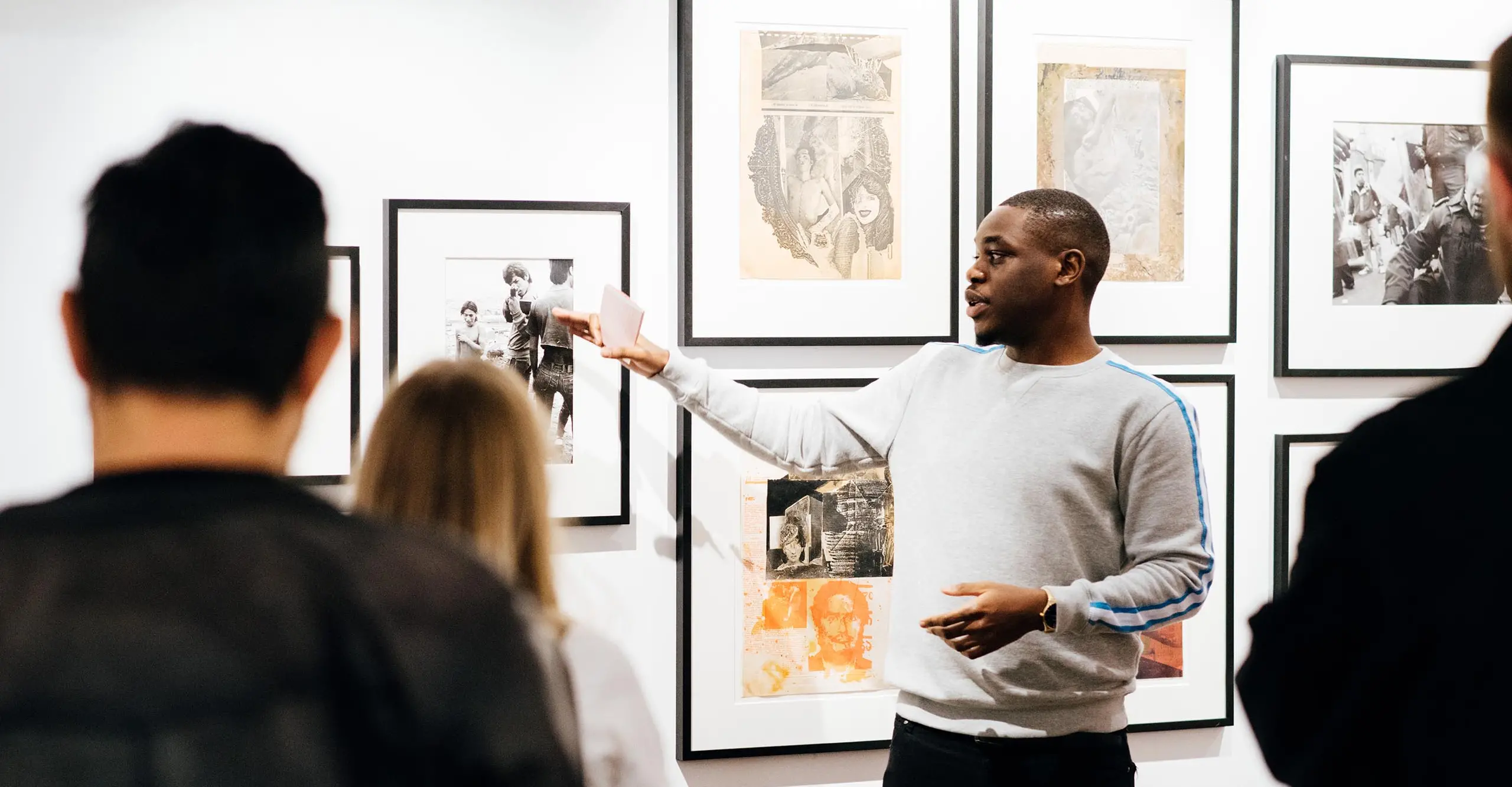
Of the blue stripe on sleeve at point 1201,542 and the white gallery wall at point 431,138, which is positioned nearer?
the blue stripe on sleeve at point 1201,542

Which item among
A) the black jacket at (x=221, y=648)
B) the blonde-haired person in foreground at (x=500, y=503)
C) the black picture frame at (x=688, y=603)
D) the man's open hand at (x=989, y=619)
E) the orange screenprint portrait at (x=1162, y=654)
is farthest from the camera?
the orange screenprint portrait at (x=1162, y=654)

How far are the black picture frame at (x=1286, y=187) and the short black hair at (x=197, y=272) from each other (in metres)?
2.26

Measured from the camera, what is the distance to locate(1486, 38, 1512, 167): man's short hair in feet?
2.80

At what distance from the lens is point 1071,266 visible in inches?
74.8

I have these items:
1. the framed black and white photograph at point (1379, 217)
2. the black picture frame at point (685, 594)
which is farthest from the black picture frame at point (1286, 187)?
the black picture frame at point (685, 594)

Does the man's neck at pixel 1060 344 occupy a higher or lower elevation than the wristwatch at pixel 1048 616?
higher

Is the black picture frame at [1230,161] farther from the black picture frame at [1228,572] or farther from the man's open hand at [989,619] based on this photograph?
the man's open hand at [989,619]

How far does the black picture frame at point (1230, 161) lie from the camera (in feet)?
7.34

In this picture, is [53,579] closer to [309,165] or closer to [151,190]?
[151,190]

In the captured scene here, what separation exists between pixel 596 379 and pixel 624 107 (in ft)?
1.81

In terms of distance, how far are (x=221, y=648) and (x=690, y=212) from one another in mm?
1658

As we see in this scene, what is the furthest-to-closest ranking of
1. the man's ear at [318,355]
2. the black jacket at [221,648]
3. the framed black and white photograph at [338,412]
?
the framed black and white photograph at [338,412]
the man's ear at [318,355]
the black jacket at [221,648]

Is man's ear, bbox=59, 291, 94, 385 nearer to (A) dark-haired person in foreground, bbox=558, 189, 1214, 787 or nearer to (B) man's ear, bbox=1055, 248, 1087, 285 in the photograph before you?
(A) dark-haired person in foreground, bbox=558, 189, 1214, 787

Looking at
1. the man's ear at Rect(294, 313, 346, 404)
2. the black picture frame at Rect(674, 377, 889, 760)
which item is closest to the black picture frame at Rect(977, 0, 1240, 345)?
the black picture frame at Rect(674, 377, 889, 760)
